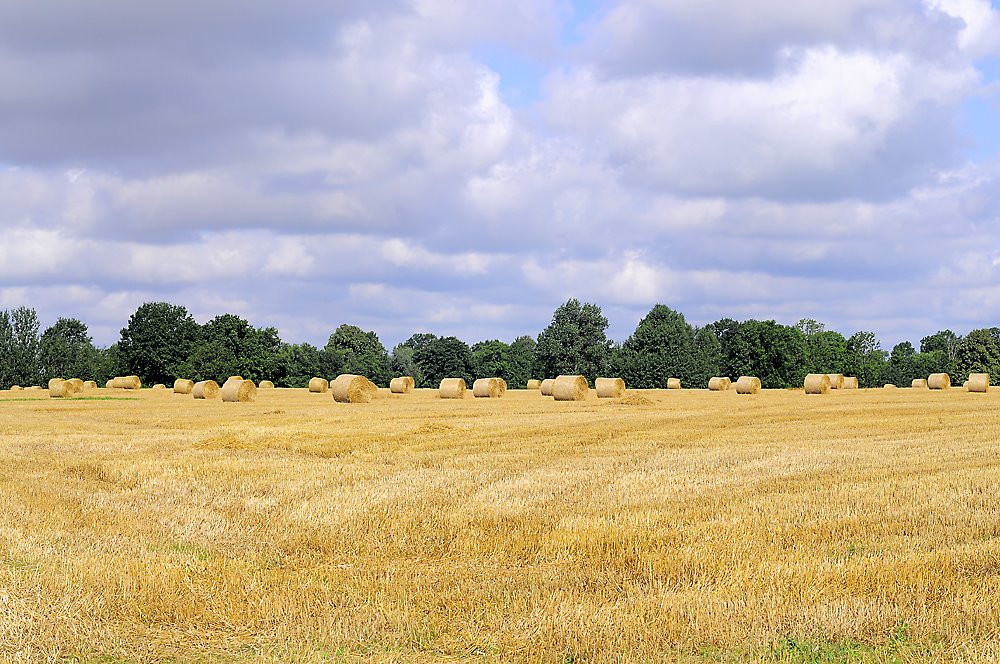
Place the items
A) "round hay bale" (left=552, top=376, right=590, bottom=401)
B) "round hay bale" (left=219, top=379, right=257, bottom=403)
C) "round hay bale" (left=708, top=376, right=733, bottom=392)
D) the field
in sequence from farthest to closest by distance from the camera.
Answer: "round hay bale" (left=708, top=376, right=733, bottom=392) → "round hay bale" (left=219, top=379, right=257, bottom=403) → "round hay bale" (left=552, top=376, right=590, bottom=401) → the field

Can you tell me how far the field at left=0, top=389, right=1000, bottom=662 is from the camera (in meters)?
7.27

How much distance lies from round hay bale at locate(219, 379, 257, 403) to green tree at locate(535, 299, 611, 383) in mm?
58370

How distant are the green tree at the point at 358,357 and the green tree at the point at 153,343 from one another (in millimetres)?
18409

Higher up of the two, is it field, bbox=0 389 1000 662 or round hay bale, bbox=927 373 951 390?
round hay bale, bbox=927 373 951 390

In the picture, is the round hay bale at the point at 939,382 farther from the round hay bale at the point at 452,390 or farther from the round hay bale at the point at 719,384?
the round hay bale at the point at 452,390

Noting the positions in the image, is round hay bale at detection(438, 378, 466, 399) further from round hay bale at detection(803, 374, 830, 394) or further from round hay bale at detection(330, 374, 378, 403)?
round hay bale at detection(803, 374, 830, 394)

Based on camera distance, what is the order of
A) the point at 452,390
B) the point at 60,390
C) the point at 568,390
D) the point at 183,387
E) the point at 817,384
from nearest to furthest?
the point at 568,390, the point at 452,390, the point at 60,390, the point at 817,384, the point at 183,387

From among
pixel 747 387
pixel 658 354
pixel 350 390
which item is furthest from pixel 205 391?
pixel 658 354

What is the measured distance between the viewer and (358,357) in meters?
121

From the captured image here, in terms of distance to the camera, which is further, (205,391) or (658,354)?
(658,354)

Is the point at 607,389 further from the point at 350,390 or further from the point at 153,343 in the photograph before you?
the point at 153,343

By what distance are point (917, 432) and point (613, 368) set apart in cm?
→ 7873

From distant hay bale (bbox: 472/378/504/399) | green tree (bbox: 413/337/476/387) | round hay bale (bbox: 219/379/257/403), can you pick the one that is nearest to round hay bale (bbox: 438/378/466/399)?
distant hay bale (bbox: 472/378/504/399)

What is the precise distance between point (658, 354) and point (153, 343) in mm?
51937
